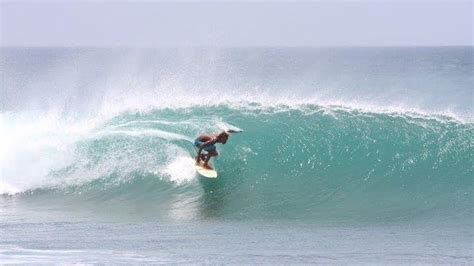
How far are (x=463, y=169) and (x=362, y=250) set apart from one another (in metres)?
5.96

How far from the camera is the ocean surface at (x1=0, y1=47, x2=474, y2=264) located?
1355 cm

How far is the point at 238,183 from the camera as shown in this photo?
714 inches

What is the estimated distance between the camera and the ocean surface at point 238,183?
1355 centimetres

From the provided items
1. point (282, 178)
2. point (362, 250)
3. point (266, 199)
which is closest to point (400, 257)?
point (362, 250)

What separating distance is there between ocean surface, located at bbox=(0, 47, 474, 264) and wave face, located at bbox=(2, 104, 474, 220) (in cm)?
4

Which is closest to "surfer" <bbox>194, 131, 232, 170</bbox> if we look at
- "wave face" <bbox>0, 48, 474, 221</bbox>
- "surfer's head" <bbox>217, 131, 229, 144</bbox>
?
"surfer's head" <bbox>217, 131, 229, 144</bbox>

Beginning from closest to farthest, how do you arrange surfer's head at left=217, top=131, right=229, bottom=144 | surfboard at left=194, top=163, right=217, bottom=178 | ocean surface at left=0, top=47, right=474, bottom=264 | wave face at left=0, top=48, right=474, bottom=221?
ocean surface at left=0, top=47, right=474, bottom=264, wave face at left=0, top=48, right=474, bottom=221, surfer's head at left=217, top=131, right=229, bottom=144, surfboard at left=194, top=163, right=217, bottom=178

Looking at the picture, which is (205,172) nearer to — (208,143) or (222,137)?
(208,143)

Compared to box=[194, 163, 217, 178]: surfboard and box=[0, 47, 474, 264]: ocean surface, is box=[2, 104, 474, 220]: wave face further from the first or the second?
box=[194, 163, 217, 178]: surfboard

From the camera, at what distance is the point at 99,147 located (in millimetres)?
19703

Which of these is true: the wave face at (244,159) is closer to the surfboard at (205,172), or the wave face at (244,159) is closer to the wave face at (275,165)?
the wave face at (275,165)

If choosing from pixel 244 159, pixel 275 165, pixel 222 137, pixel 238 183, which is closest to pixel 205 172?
pixel 238 183

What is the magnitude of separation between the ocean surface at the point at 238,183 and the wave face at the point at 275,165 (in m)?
0.04

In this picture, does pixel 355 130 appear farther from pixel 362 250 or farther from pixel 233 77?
pixel 233 77
